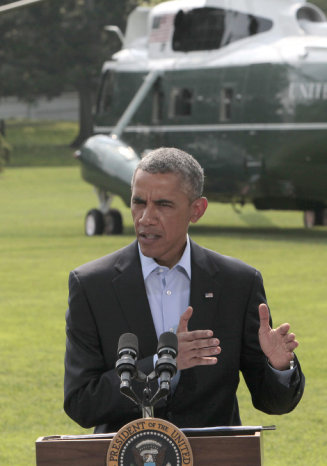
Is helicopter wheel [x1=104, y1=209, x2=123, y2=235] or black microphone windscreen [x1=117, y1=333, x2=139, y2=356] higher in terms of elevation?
black microphone windscreen [x1=117, y1=333, x2=139, y2=356]

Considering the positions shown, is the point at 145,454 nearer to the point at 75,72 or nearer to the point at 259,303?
the point at 259,303

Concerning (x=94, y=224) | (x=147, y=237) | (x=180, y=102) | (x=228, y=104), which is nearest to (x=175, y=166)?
(x=147, y=237)

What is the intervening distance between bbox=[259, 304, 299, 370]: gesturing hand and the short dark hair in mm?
481

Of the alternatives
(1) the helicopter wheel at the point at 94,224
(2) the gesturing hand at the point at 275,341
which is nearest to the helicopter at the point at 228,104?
(1) the helicopter wheel at the point at 94,224

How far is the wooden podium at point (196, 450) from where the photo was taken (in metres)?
3.59

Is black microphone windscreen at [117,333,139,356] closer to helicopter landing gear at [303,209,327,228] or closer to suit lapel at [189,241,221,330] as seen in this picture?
suit lapel at [189,241,221,330]

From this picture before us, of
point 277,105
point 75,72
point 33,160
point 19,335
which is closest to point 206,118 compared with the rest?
point 277,105

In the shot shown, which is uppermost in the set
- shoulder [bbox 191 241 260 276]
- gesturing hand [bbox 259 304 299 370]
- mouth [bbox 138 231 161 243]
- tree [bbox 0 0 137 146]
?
mouth [bbox 138 231 161 243]

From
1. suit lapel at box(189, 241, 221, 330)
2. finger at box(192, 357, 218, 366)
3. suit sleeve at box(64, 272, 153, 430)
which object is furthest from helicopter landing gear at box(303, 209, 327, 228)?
finger at box(192, 357, 218, 366)

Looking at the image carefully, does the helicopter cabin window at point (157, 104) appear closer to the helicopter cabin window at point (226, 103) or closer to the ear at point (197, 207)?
the helicopter cabin window at point (226, 103)

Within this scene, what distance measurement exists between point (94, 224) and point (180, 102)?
3.43 m

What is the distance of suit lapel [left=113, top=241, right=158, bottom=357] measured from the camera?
4469 mm

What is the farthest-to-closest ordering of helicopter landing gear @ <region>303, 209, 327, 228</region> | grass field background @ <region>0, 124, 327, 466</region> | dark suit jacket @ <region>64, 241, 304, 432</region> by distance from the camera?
helicopter landing gear @ <region>303, 209, 327, 228</region>
grass field background @ <region>0, 124, 327, 466</region>
dark suit jacket @ <region>64, 241, 304, 432</region>

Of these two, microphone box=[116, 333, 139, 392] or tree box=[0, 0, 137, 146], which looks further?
tree box=[0, 0, 137, 146]
